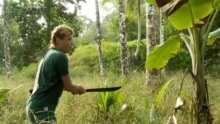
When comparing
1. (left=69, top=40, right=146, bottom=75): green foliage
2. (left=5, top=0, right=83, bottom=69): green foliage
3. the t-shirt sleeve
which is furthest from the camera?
(left=5, top=0, right=83, bottom=69): green foliage

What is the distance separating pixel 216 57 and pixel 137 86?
40.6 ft

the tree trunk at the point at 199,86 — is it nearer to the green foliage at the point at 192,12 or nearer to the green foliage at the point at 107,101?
the green foliage at the point at 192,12

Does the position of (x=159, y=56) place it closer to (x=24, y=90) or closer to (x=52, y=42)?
(x=52, y=42)

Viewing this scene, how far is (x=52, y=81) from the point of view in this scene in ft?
15.8

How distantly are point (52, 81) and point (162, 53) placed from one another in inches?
62.9

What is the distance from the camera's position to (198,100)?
496 centimetres

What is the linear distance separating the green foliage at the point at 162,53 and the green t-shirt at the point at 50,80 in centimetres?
141

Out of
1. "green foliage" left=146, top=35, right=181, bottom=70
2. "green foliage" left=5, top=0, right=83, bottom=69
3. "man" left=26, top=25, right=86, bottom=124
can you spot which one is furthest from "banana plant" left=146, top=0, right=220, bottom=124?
"green foliage" left=5, top=0, right=83, bottom=69

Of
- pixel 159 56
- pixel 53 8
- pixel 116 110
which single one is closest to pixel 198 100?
pixel 159 56

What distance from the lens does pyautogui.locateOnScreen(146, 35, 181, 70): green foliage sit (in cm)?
554

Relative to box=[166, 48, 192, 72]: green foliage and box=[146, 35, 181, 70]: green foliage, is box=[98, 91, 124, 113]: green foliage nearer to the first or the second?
box=[146, 35, 181, 70]: green foliage

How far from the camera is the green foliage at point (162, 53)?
5535 millimetres

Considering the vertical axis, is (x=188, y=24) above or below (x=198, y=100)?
above

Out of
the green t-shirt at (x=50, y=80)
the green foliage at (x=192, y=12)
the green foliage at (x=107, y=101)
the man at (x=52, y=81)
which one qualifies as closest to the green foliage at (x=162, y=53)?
the green foliage at (x=192, y=12)
